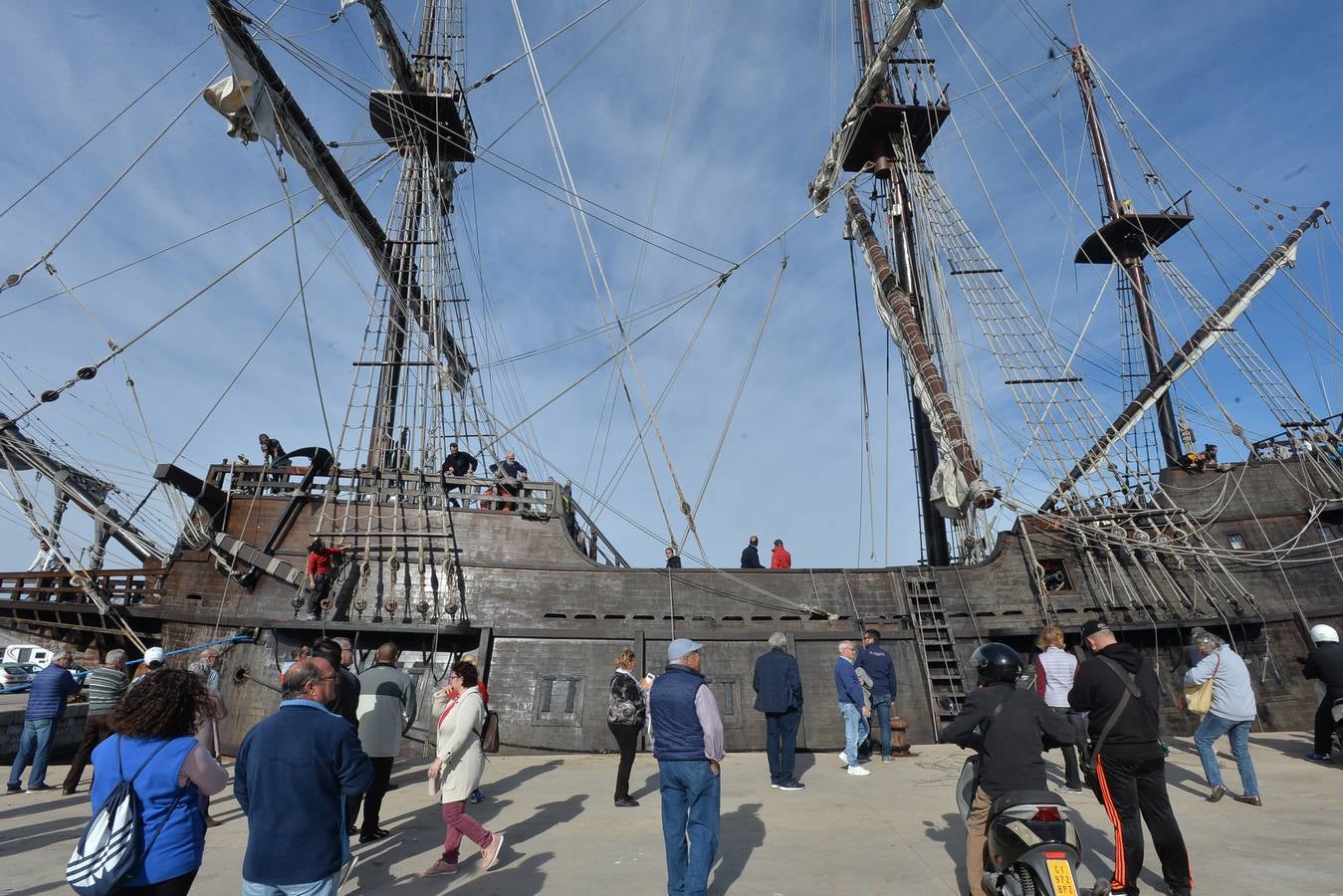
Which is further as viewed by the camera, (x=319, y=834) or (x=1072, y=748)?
(x=1072, y=748)

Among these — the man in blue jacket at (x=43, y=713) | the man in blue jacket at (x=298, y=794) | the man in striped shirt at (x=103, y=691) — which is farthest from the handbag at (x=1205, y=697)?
the man in blue jacket at (x=43, y=713)

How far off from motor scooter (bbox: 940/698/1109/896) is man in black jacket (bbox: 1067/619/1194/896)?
701mm

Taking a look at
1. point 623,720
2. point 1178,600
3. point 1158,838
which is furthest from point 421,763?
point 1178,600

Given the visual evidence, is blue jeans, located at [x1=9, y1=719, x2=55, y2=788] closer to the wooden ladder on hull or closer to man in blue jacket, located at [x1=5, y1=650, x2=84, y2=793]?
man in blue jacket, located at [x1=5, y1=650, x2=84, y2=793]

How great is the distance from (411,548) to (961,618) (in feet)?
26.5

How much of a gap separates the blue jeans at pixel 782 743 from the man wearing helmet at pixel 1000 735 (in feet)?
10.7

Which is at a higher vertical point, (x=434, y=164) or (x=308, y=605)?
(x=434, y=164)

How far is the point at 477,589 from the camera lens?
1007 centimetres

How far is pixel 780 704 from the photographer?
6434mm

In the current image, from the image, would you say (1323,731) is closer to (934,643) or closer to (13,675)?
(934,643)

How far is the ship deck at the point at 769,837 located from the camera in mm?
4000

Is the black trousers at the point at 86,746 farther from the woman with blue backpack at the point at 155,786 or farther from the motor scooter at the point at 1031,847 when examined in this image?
the motor scooter at the point at 1031,847

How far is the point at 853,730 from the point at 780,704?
1.51m

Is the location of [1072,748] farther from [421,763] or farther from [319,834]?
[421,763]
